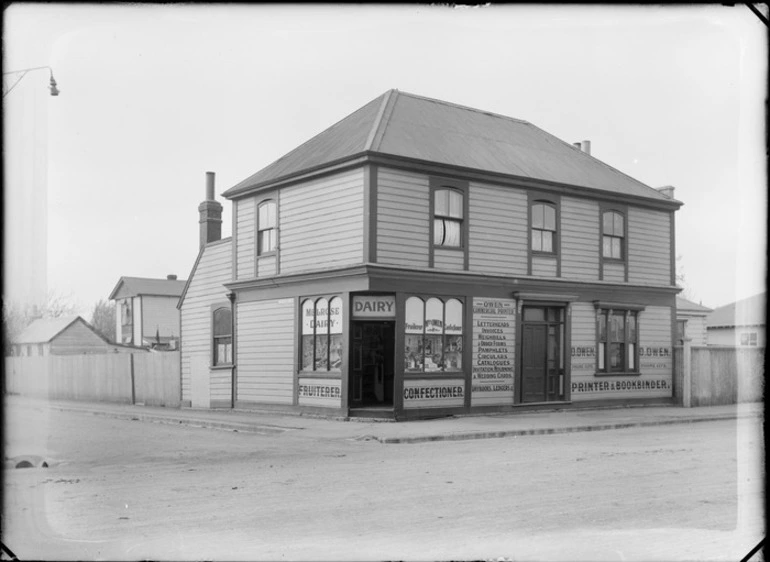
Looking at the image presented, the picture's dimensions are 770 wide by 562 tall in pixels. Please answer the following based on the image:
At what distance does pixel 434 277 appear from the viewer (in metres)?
21.3

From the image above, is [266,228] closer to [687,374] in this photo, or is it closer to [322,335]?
[322,335]

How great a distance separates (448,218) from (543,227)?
3.40 metres

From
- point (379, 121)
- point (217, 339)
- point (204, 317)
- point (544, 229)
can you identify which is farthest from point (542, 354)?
point (204, 317)

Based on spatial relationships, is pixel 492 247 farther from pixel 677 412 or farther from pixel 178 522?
pixel 178 522

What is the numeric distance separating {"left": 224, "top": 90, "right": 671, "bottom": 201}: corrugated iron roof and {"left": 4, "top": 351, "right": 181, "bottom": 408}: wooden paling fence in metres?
8.56

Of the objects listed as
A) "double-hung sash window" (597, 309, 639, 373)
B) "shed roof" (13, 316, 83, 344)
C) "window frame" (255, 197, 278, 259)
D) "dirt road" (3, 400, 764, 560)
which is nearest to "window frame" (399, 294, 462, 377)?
"window frame" (255, 197, 278, 259)

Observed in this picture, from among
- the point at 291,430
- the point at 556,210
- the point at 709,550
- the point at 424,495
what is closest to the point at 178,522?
the point at 424,495

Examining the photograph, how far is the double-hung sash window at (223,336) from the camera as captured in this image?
85.3ft

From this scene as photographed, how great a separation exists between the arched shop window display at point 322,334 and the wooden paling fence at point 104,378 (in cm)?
870

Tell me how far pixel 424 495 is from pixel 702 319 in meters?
31.1

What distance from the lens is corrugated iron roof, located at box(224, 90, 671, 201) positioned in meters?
21.8

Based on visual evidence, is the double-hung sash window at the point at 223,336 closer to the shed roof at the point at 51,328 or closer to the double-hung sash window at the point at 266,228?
the double-hung sash window at the point at 266,228

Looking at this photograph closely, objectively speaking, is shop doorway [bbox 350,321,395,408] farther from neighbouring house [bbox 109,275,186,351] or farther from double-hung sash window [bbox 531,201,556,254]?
neighbouring house [bbox 109,275,186,351]

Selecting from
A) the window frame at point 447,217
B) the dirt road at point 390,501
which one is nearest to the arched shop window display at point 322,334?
the window frame at point 447,217
